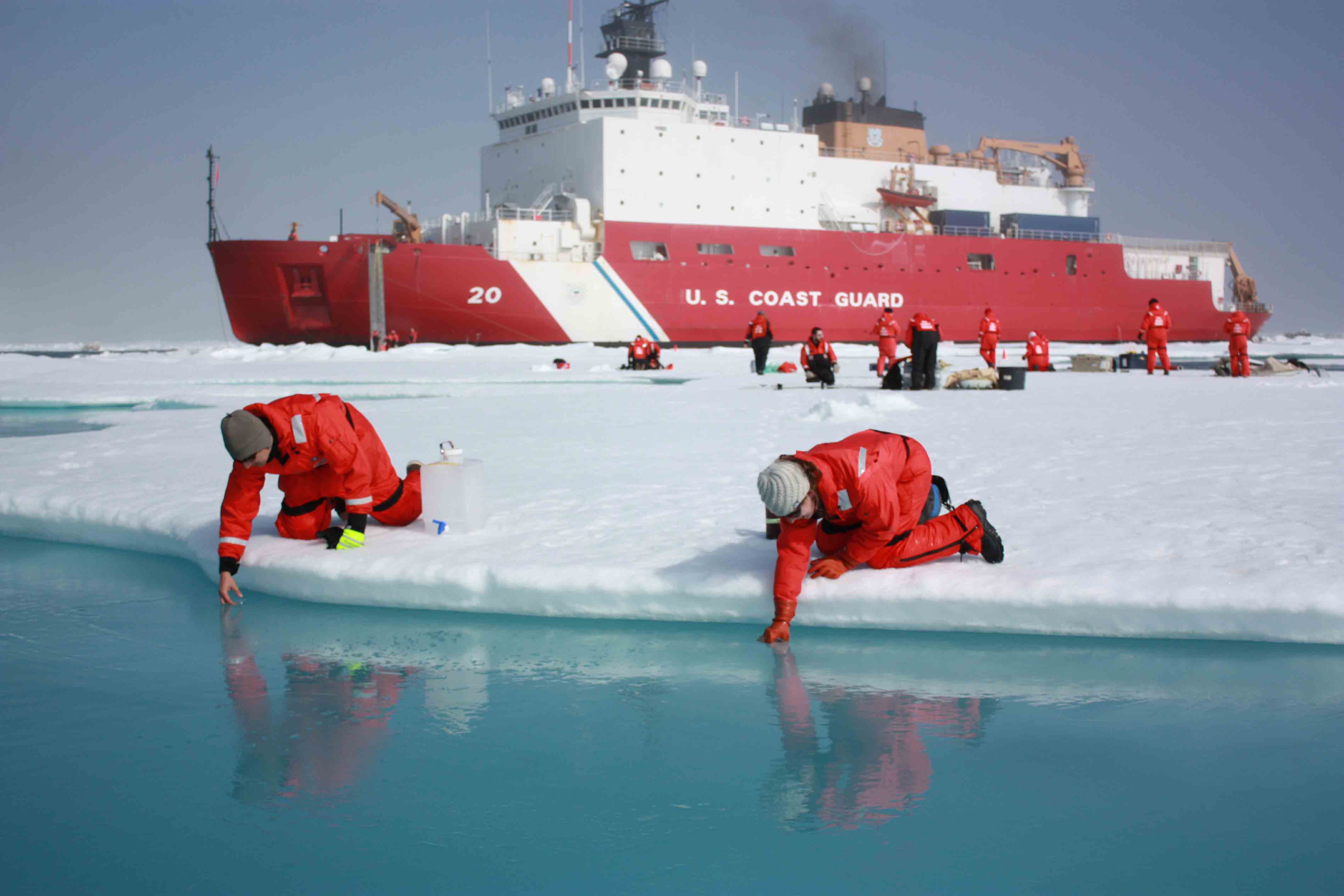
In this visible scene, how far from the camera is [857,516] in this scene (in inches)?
129

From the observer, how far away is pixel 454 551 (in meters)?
3.87

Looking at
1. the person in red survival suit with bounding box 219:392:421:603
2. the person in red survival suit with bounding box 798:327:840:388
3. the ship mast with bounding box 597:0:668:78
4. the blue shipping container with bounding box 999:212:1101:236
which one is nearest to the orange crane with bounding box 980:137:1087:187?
the blue shipping container with bounding box 999:212:1101:236

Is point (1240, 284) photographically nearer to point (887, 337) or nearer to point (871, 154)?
point (871, 154)

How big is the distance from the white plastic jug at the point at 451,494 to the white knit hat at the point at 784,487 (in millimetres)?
1577

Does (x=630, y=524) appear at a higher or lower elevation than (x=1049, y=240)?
lower

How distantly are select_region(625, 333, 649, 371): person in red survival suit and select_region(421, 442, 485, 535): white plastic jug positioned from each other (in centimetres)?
1198

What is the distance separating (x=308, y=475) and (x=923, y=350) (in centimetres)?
798

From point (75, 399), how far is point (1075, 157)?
2737 centimetres

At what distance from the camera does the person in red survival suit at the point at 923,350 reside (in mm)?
10680

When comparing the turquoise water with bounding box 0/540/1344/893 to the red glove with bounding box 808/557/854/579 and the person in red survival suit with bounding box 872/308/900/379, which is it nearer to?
the red glove with bounding box 808/557/854/579

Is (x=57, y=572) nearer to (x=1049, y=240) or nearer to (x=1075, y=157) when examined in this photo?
(x=1049, y=240)

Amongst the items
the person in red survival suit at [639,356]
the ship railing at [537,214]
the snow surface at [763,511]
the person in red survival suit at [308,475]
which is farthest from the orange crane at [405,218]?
the person in red survival suit at [308,475]

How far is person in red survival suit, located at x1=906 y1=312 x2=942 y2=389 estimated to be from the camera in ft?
35.0

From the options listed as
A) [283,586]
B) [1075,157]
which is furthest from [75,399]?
[1075,157]
